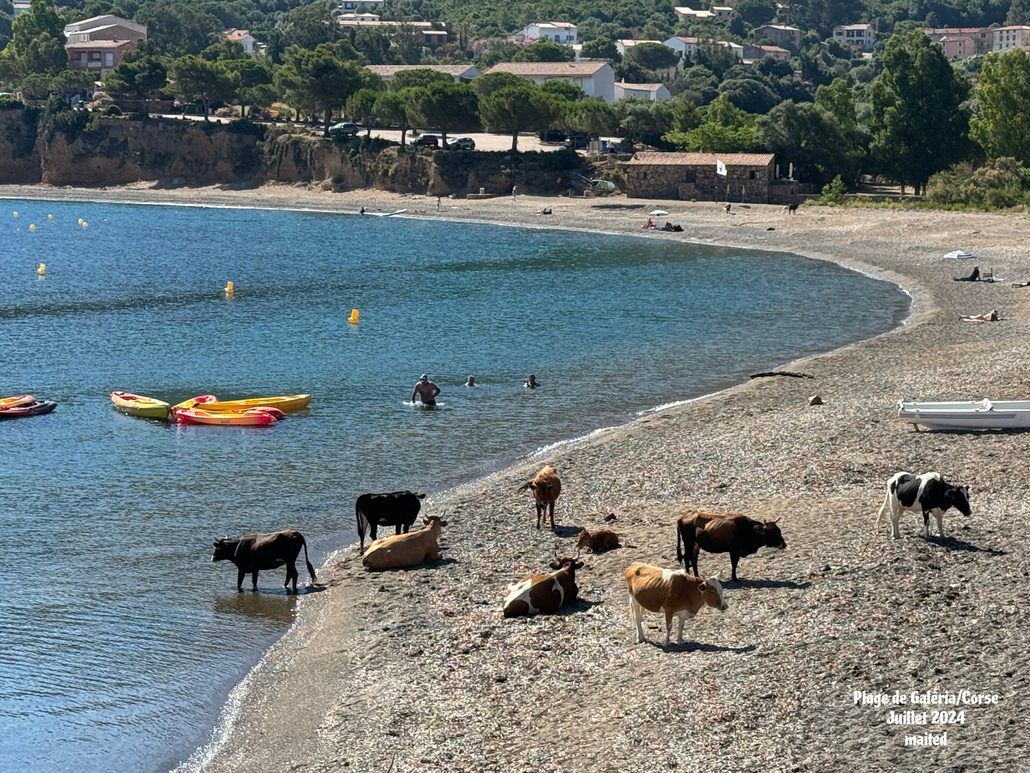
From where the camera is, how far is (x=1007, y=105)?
99.1 metres

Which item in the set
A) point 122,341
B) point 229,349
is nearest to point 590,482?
point 229,349

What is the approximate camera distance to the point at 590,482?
3083cm

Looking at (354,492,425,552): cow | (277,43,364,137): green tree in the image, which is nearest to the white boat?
(354,492,425,552): cow

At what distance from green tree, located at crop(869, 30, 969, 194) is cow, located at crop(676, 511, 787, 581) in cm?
8974

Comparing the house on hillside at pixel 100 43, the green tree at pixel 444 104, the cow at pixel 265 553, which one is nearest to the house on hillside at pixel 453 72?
the green tree at pixel 444 104

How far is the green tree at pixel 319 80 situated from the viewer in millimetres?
138500

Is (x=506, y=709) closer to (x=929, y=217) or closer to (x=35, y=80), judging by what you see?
(x=929, y=217)

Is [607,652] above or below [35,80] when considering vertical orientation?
below

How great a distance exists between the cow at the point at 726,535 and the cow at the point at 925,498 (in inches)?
85.4

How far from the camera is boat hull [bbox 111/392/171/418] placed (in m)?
42.4

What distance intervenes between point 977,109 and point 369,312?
67970 mm

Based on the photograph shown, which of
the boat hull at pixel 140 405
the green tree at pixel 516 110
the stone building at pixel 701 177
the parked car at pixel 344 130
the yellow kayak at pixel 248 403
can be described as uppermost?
the green tree at pixel 516 110

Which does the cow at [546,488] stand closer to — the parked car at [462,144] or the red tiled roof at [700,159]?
the red tiled roof at [700,159]

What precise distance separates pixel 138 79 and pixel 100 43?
30.9 meters
